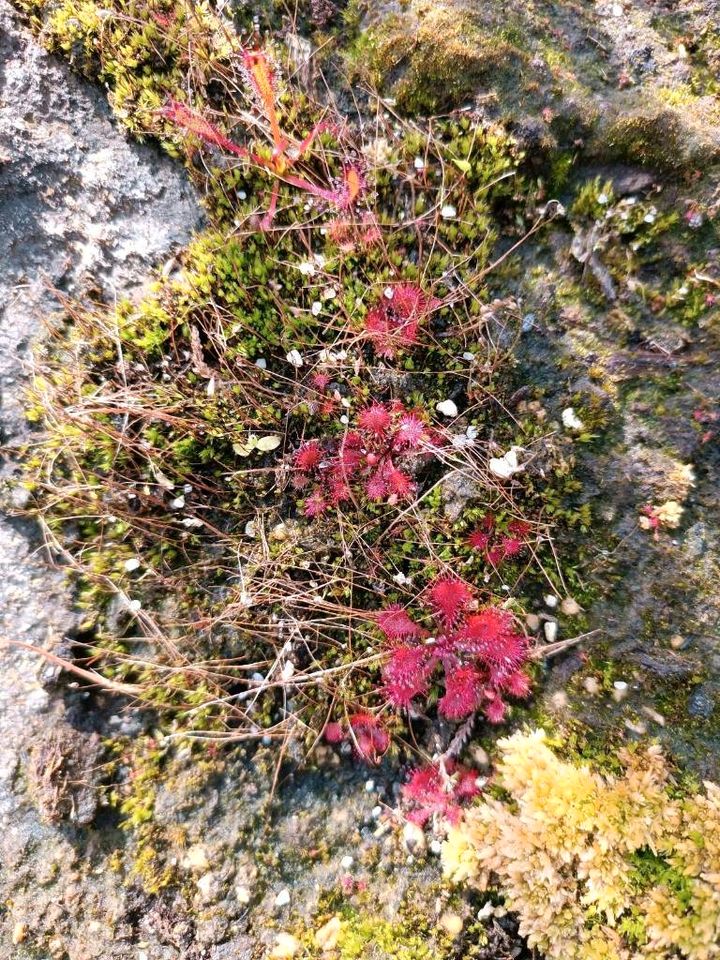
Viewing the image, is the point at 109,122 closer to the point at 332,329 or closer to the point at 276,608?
the point at 332,329

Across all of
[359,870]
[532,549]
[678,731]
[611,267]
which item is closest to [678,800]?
[678,731]

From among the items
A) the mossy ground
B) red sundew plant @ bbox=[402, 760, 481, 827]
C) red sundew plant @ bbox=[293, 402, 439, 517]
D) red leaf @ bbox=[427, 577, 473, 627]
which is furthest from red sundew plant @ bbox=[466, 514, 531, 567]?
red sundew plant @ bbox=[402, 760, 481, 827]

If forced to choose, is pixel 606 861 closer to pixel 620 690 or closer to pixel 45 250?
pixel 620 690

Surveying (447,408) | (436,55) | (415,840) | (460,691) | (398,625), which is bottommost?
(415,840)

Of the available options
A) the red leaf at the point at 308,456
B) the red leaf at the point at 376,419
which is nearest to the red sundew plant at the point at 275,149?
the red leaf at the point at 376,419

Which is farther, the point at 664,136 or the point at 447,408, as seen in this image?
the point at 447,408

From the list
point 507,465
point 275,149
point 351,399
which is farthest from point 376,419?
point 275,149

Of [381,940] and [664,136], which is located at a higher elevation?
[664,136]

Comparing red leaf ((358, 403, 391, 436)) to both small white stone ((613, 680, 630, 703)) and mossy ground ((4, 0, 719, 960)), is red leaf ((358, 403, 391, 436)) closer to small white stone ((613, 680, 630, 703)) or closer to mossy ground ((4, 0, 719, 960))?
mossy ground ((4, 0, 719, 960))

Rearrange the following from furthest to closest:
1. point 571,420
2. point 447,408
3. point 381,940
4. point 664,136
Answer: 1. point 447,408
2. point 571,420
3. point 381,940
4. point 664,136
